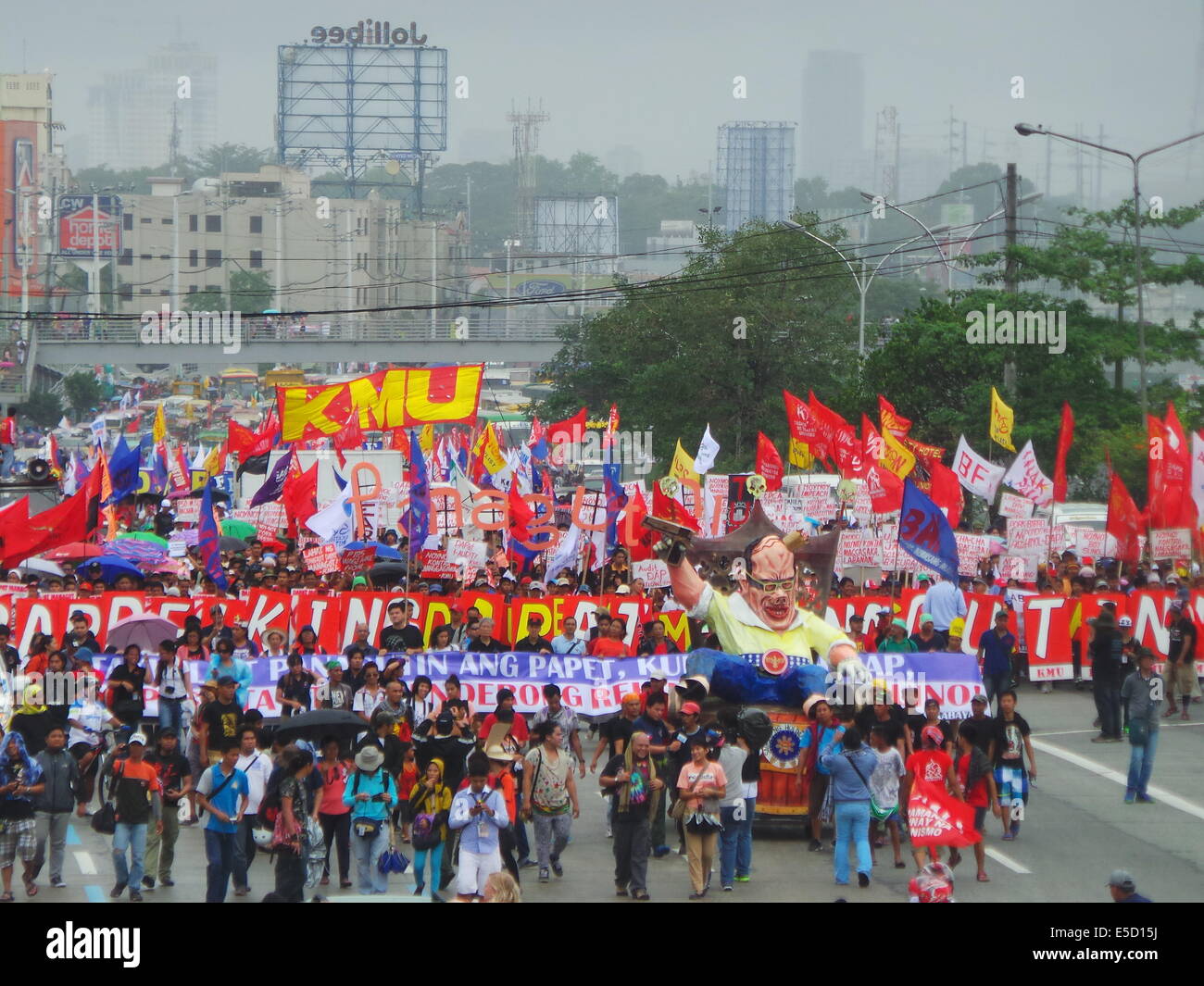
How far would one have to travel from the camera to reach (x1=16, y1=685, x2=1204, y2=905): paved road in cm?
1288

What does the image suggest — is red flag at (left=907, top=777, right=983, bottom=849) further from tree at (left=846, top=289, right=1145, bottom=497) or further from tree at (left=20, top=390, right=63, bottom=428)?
tree at (left=20, top=390, right=63, bottom=428)

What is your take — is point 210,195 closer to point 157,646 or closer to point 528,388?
point 528,388

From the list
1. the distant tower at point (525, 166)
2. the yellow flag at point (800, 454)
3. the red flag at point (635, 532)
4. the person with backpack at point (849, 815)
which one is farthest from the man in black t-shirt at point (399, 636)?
the distant tower at point (525, 166)

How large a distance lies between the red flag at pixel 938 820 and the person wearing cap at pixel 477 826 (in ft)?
9.64

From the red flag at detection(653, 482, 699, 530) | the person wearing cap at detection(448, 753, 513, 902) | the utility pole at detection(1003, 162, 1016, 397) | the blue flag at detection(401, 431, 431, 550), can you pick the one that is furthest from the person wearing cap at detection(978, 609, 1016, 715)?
the utility pole at detection(1003, 162, 1016, 397)

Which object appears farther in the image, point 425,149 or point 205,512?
point 425,149

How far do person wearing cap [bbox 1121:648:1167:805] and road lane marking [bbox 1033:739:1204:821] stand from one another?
0.67ft

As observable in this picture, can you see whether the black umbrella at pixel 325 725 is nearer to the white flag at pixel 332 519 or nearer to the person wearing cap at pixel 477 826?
the person wearing cap at pixel 477 826

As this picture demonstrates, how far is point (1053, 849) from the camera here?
14289mm

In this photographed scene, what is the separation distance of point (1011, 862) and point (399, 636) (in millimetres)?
6624

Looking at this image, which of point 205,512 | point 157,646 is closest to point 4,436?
point 205,512

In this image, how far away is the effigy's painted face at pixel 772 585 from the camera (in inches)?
581

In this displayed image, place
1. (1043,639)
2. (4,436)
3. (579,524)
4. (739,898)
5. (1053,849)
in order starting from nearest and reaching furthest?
(739,898)
(1053,849)
(1043,639)
(579,524)
(4,436)
